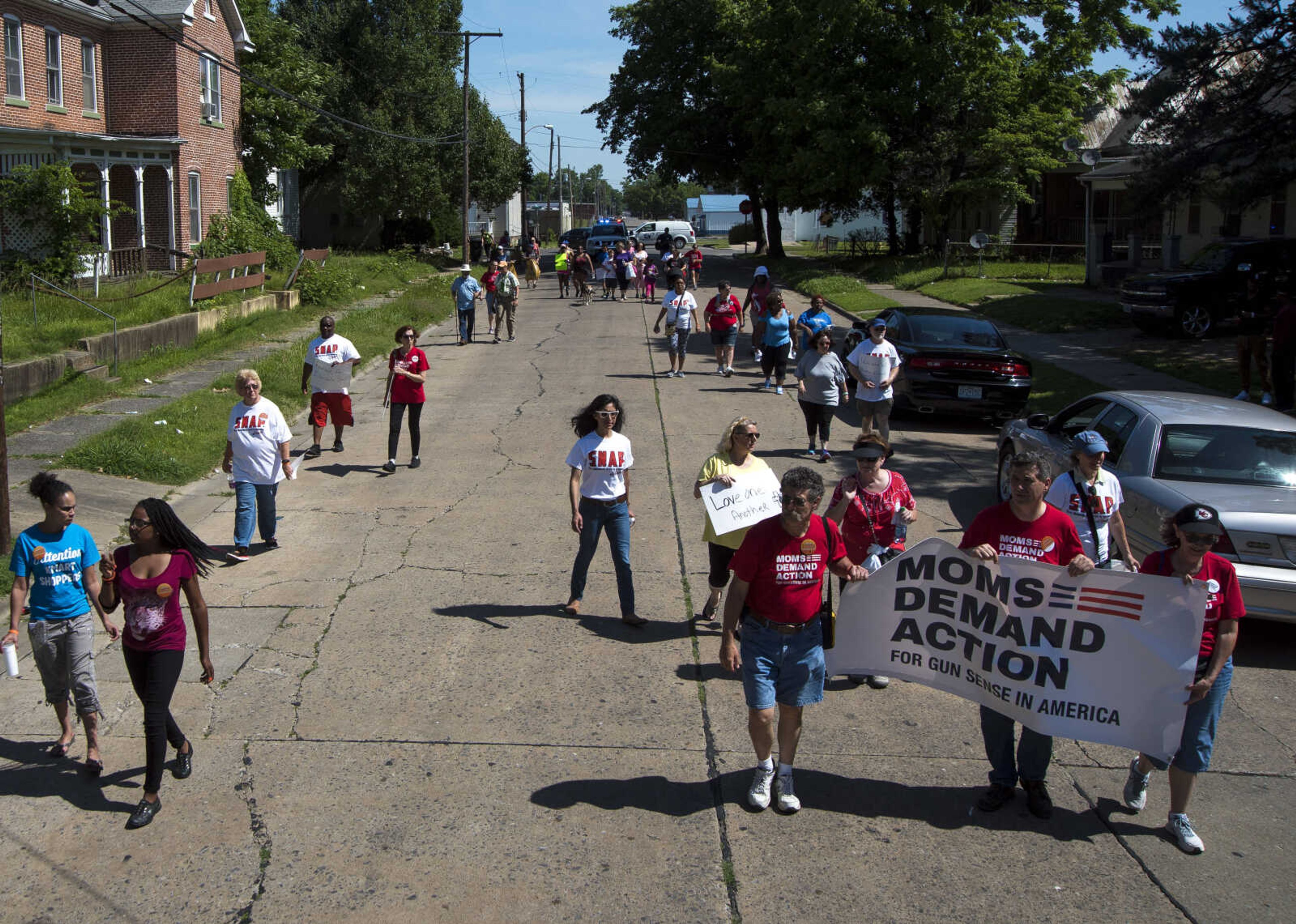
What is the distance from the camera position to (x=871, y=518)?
698 cm

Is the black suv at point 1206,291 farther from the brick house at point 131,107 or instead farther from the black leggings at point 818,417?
the brick house at point 131,107

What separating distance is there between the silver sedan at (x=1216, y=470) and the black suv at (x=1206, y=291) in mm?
13761

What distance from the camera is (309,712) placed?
677 centimetres

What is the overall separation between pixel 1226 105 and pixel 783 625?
18321mm

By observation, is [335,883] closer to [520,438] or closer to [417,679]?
[417,679]

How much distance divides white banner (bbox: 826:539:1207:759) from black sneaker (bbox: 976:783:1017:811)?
0.36 metres

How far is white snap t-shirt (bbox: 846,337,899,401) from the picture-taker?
13.0 meters

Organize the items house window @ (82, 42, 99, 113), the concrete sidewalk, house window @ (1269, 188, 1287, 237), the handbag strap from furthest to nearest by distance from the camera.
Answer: house window @ (82, 42, 99, 113)
house window @ (1269, 188, 1287, 237)
the handbag strap
the concrete sidewalk

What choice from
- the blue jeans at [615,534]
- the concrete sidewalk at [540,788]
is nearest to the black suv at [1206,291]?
the concrete sidewalk at [540,788]

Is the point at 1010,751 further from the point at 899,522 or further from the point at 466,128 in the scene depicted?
the point at 466,128

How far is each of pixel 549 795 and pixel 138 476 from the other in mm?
8138

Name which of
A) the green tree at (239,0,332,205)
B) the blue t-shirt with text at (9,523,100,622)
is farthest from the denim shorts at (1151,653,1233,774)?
the green tree at (239,0,332,205)

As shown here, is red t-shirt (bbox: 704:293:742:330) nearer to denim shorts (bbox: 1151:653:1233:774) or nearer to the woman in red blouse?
the woman in red blouse

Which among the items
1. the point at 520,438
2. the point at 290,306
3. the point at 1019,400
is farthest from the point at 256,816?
the point at 290,306
